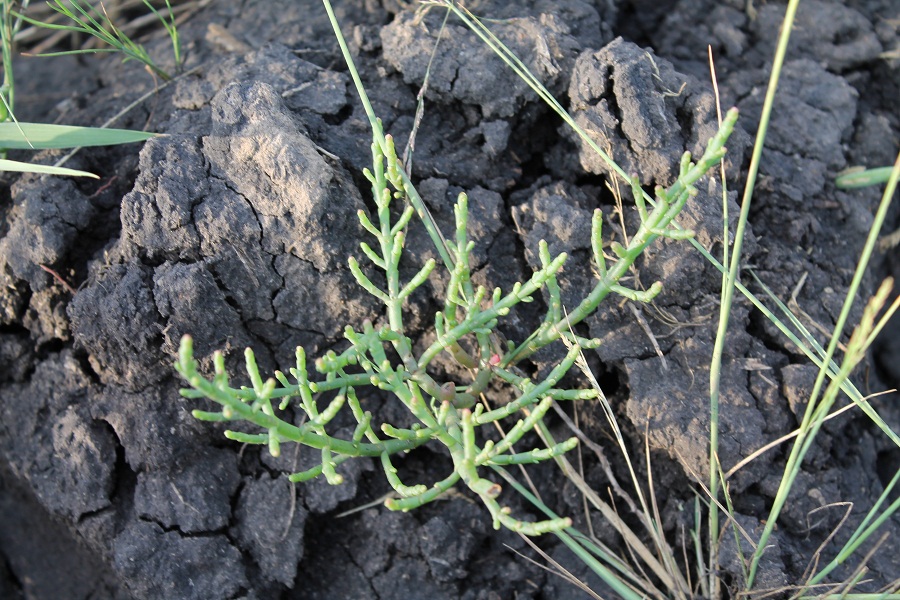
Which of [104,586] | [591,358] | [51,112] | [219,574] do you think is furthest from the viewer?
[51,112]

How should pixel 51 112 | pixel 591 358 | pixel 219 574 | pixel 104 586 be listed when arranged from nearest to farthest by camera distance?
pixel 219 574, pixel 591 358, pixel 104 586, pixel 51 112

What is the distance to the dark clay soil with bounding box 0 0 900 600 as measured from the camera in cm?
217

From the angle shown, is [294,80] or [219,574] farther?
[294,80]

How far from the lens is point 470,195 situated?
237cm

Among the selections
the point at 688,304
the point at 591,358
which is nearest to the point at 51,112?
the point at 591,358

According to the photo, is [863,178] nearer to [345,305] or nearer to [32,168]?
[345,305]

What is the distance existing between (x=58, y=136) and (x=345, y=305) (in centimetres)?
97

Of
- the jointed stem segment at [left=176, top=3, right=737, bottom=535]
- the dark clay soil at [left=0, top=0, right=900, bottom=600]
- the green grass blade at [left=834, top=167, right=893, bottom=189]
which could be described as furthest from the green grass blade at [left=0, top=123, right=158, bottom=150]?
the green grass blade at [left=834, top=167, right=893, bottom=189]

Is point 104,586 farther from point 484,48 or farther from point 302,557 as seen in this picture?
point 484,48

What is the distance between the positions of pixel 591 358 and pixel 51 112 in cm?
221

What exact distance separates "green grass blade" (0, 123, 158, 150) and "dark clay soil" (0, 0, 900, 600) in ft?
0.27

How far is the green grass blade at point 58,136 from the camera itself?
88.2 inches

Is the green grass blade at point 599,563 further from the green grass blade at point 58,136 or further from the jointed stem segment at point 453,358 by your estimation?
the green grass blade at point 58,136

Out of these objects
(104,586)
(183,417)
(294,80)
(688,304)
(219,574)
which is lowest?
(104,586)
